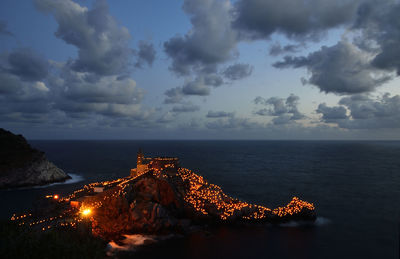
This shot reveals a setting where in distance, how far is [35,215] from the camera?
95.5 ft

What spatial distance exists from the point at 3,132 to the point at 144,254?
231 feet

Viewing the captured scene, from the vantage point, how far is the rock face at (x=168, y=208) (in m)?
31.3

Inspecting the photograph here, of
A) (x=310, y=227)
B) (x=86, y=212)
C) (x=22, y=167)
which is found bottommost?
(x=310, y=227)

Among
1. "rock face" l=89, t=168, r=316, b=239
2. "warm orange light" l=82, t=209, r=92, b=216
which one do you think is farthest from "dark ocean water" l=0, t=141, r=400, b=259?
"warm orange light" l=82, t=209, r=92, b=216

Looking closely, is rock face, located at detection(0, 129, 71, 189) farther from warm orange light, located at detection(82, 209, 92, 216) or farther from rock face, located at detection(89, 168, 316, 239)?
warm orange light, located at detection(82, 209, 92, 216)

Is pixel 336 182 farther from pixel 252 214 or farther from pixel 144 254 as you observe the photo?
pixel 144 254

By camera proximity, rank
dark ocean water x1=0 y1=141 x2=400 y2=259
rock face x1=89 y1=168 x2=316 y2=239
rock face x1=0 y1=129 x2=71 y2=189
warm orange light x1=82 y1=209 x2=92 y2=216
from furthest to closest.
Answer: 1. rock face x1=0 y1=129 x2=71 y2=189
2. rock face x1=89 y1=168 x2=316 y2=239
3. dark ocean water x1=0 y1=141 x2=400 y2=259
4. warm orange light x1=82 y1=209 x2=92 y2=216

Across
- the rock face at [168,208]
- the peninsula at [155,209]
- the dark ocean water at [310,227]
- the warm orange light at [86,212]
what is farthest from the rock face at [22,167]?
the warm orange light at [86,212]

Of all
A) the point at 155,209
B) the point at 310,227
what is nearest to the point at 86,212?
the point at 155,209

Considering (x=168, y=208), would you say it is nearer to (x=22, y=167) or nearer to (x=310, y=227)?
(x=310, y=227)

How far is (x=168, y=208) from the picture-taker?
3528 centimetres

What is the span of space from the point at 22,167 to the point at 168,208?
158 ft

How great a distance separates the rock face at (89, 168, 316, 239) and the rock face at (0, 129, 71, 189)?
40.6 m

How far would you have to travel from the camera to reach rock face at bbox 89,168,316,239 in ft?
103
